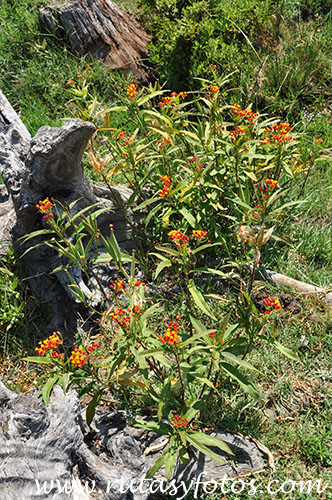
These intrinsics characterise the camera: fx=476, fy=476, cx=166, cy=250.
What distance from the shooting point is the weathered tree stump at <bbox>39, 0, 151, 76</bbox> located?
17.5ft

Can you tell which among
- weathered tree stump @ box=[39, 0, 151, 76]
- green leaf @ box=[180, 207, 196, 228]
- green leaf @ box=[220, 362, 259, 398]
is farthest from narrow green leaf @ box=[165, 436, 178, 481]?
weathered tree stump @ box=[39, 0, 151, 76]

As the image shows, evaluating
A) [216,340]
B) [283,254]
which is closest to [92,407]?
[216,340]

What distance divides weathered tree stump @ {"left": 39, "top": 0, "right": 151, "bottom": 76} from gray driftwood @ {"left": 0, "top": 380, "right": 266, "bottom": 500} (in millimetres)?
4219

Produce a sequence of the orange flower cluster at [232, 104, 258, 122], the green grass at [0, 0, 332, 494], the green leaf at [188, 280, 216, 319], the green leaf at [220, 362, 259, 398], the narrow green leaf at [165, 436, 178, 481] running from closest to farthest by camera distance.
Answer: the narrow green leaf at [165, 436, 178, 481] → the green leaf at [220, 362, 259, 398] → the green leaf at [188, 280, 216, 319] → the green grass at [0, 0, 332, 494] → the orange flower cluster at [232, 104, 258, 122]

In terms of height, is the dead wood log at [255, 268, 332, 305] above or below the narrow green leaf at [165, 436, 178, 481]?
below

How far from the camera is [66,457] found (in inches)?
90.4

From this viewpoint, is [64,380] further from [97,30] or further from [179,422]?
[97,30]

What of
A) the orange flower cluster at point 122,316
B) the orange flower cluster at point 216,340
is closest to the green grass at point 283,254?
the orange flower cluster at point 216,340

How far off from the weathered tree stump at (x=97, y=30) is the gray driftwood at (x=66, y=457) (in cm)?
422

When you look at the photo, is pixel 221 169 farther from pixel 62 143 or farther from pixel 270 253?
pixel 62 143

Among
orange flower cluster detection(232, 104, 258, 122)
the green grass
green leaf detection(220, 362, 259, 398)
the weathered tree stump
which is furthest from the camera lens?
the weathered tree stump

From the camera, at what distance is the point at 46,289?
3623 millimetres

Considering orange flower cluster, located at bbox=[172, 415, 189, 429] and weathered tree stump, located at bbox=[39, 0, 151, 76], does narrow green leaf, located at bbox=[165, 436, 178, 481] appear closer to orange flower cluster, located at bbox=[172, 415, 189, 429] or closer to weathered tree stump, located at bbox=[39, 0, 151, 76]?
orange flower cluster, located at bbox=[172, 415, 189, 429]

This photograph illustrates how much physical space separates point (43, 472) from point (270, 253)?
2282mm
